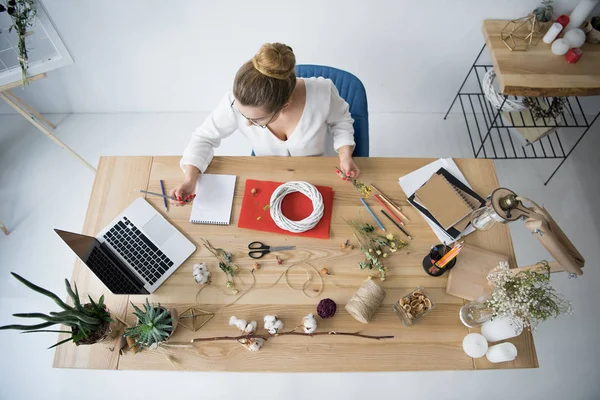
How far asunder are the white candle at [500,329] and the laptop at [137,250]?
1106 millimetres

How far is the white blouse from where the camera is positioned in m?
1.50

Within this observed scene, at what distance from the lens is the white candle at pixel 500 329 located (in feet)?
4.05

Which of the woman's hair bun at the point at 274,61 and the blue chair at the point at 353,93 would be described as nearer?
the woman's hair bun at the point at 274,61

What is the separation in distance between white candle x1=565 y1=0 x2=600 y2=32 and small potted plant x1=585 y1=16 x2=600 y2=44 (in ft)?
0.14

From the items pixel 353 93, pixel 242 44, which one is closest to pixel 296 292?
pixel 353 93

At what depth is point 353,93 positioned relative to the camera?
5.74ft

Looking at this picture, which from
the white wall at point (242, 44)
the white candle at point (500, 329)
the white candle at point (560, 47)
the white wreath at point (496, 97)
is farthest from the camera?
the white wreath at point (496, 97)

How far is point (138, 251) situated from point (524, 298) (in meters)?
1.33

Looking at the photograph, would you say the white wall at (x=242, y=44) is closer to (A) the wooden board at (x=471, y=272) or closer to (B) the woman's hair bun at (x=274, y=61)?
(B) the woman's hair bun at (x=274, y=61)

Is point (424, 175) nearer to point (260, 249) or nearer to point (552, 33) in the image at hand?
point (260, 249)

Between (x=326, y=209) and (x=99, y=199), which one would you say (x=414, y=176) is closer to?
(x=326, y=209)

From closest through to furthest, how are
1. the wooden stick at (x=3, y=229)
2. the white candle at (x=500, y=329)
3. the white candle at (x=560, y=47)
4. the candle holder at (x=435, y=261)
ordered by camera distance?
the white candle at (x=500, y=329)
the candle holder at (x=435, y=261)
the white candle at (x=560, y=47)
the wooden stick at (x=3, y=229)

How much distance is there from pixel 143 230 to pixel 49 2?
1.53 metres

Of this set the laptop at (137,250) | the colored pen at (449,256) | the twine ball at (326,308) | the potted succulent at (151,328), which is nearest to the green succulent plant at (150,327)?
the potted succulent at (151,328)
